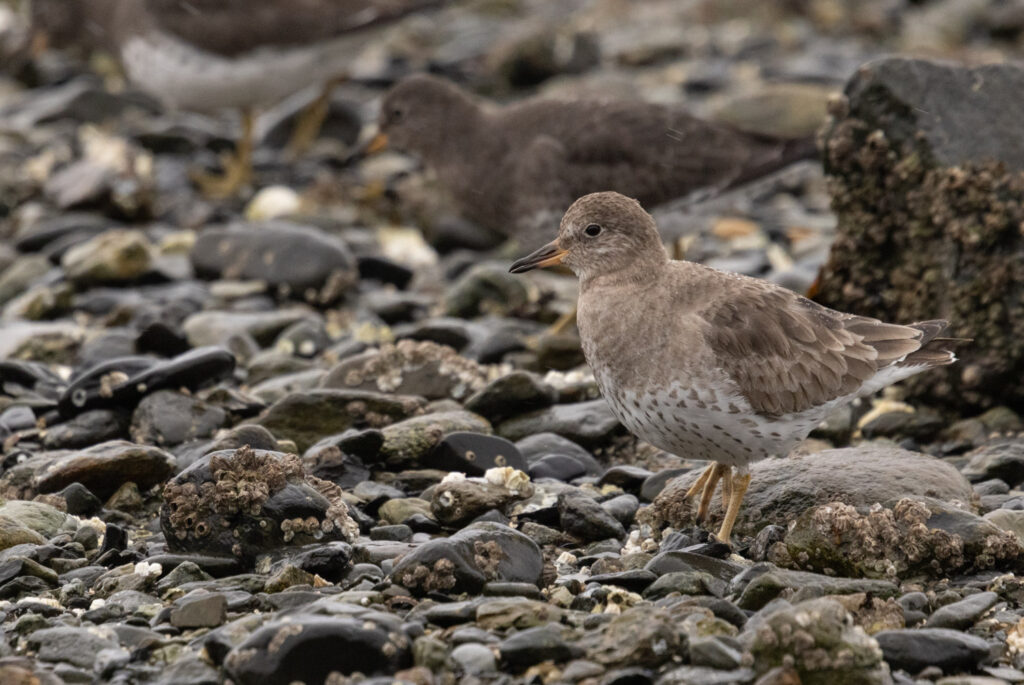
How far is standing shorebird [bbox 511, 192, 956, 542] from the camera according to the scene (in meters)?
5.55

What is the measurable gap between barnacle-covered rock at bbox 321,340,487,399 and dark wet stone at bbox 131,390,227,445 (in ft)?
2.39

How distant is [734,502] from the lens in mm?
5695

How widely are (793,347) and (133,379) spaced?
3.53 meters

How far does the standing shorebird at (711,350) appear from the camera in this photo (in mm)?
5547

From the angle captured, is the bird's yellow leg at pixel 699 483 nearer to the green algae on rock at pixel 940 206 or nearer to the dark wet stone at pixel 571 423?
the dark wet stone at pixel 571 423

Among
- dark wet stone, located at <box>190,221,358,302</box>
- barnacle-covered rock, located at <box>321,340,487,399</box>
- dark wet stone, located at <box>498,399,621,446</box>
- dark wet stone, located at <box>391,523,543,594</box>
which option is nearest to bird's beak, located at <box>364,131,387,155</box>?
dark wet stone, located at <box>190,221,358,302</box>

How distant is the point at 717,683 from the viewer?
4.22 m

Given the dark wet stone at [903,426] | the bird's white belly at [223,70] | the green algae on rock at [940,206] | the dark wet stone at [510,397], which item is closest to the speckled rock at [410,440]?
the dark wet stone at [510,397]

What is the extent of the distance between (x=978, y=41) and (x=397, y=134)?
1006 centimetres

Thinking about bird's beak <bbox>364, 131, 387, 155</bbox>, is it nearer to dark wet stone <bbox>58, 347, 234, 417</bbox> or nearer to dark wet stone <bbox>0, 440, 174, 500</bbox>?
dark wet stone <bbox>58, 347, 234, 417</bbox>

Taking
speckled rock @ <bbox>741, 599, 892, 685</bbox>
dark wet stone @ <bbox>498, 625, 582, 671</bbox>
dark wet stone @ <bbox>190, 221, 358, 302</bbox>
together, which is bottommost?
dark wet stone @ <bbox>190, 221, 358, 302</bbox>

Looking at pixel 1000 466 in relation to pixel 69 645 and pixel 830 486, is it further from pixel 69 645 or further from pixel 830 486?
pixel 69 645

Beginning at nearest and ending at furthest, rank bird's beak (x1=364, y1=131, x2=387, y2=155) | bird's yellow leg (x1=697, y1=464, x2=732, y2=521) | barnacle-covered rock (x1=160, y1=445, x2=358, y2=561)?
1. barnacle-covered rock (x1=160, y1=445, x2=358, y2=561)
2. bird's yellow leg (x1=697, y1=464, x2=732, y2=521)
3. bird's beak (x1=364, y1=131, x2=387, y2=155)

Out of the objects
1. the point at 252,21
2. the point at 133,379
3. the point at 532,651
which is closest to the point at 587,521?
the point at 532,651
